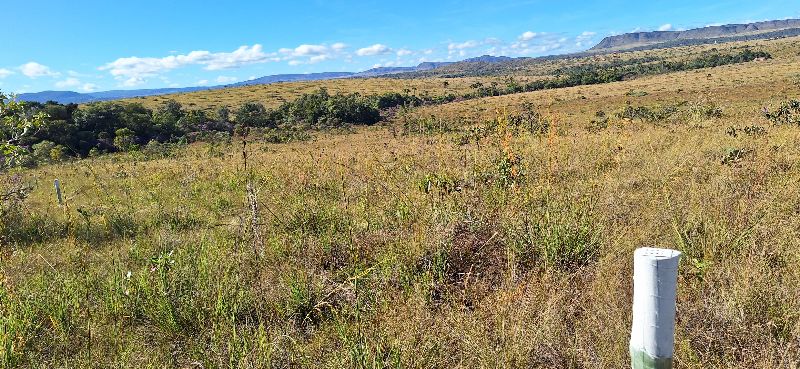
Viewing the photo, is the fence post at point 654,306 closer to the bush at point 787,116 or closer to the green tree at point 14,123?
the green tree at point 14,123

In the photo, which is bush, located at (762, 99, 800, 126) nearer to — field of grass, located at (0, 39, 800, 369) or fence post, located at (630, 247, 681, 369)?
field of grass, located at (0, 39, 800, 369)

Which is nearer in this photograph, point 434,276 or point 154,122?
point 434,276

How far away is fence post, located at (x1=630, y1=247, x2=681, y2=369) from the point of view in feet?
5.42

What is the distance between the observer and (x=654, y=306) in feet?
5.66

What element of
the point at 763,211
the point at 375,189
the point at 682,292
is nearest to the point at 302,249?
the point at 375,189

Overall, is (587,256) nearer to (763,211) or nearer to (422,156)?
(763,211)

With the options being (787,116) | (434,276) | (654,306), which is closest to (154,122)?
(434,276)

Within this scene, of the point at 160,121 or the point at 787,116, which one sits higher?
the point at 160,121

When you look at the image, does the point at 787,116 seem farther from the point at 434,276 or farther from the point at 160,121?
the point at 160,121

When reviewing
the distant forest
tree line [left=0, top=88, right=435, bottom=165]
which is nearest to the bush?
the distant forest

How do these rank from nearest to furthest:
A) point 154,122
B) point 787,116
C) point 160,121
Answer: point 787,116
point 160,121
point 154,122

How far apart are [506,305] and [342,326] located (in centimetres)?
109

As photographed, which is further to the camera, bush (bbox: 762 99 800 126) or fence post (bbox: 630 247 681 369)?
bush (bbox: 762 99 800 126)

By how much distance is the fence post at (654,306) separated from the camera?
5.42 feet
